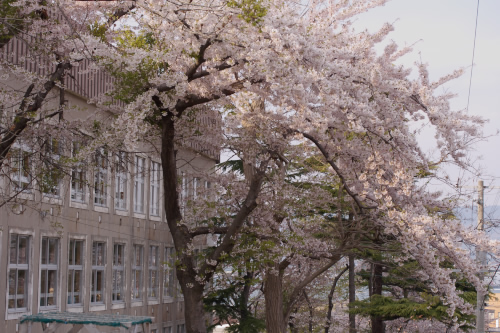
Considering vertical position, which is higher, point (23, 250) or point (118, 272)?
point (23, 250)

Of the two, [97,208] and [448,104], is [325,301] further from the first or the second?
[448,104]

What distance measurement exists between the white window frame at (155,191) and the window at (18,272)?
383 inches

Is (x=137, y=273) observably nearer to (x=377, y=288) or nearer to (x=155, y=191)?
(x=155, y=191)

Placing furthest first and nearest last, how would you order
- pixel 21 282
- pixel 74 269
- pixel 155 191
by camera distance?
pixel 155 191 < pixel 74 269 < pixel 21 282

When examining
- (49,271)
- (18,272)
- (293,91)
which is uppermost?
(293,91)

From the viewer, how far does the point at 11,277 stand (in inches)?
704

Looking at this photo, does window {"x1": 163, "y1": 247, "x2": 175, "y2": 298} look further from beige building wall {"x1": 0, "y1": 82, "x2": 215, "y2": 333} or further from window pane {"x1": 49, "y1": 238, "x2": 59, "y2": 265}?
window pane {"x1": 49, "y1": 238, "x2": 59, "y2": 265}

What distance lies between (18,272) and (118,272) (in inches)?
262

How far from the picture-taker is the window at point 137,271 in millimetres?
26103

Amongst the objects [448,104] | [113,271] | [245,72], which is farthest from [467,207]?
[113,271]

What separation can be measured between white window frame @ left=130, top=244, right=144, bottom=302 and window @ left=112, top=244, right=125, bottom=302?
844mm

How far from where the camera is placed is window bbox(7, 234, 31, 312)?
58.6ft

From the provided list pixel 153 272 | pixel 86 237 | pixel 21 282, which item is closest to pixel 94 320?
pixel 21 282

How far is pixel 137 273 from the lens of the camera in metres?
26.6
